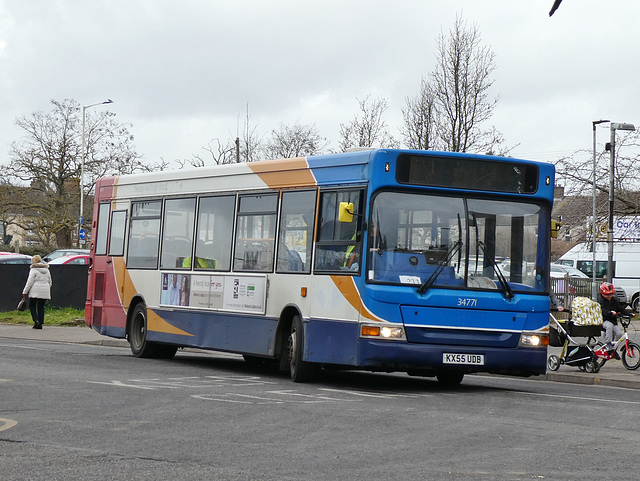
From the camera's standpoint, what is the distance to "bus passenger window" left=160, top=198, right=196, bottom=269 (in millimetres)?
17594

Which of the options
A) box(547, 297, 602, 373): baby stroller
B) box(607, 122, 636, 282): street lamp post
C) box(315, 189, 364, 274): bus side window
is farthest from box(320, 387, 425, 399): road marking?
box(607, 122, 636, 282): street lamp post

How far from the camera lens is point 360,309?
44.4 feet

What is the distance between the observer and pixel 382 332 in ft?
44.1

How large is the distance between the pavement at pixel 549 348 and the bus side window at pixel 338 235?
20.0 ft

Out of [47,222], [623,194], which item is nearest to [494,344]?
[623,194]

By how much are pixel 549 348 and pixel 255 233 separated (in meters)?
10.6

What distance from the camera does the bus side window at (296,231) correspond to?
1466 cm

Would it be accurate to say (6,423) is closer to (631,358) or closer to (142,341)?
(142,341)

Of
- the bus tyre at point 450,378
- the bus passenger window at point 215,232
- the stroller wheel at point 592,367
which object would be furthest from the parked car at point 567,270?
the bus tyre at point 450,378

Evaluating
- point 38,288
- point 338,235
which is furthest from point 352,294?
point 38,288

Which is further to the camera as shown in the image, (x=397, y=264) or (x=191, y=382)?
(x=191, y=382)

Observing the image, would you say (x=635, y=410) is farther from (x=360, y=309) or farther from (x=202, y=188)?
(x=202, y=188)

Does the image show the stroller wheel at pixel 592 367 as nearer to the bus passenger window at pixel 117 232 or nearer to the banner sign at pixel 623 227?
the bus passenger window at pixel 117 232

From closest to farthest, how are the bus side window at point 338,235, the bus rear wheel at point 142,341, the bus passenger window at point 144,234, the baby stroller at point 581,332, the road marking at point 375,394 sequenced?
1. the road marking at point 375,394
2. the bus side window at point 338,235
3. the bus passenger window at point 144,234
4. the bus rear wheel at point 142,341
5. the baby stroller at point 581,332
